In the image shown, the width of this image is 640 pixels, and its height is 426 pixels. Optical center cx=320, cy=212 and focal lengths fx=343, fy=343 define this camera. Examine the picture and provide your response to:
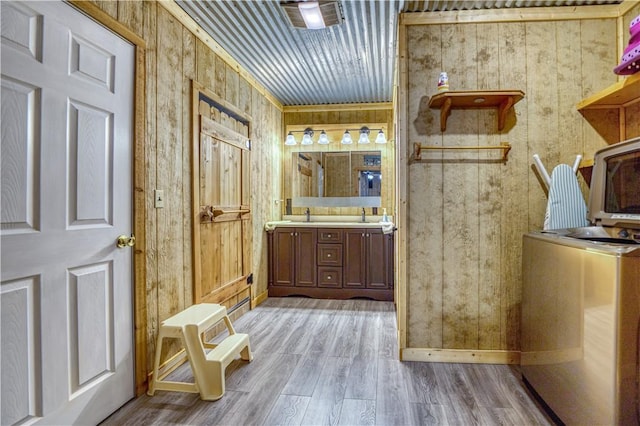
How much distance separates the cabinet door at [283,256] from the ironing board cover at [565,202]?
2666 mm

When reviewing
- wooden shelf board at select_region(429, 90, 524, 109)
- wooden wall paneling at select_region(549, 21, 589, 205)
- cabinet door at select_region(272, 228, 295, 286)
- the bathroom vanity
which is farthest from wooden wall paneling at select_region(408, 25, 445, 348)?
cabinet door at select_region(272, 228, 295, 286)

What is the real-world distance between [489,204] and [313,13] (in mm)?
1785

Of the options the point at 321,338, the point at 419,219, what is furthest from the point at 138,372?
the point at 419,219

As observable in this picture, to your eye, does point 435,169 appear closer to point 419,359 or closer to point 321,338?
point 419,359

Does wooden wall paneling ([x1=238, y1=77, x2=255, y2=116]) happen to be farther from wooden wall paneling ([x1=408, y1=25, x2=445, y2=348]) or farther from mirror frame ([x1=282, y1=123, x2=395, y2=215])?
wooden wall paneling ([x1=408, y1=25, x2=445, y2=348])

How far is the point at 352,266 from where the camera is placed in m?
4.02

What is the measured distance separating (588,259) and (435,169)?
1154 mm

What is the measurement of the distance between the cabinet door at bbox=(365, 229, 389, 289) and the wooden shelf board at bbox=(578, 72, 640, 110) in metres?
2.21

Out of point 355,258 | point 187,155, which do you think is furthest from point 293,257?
point 187,155

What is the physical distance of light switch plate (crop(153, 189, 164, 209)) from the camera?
6.98ft

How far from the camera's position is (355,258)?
158 inches

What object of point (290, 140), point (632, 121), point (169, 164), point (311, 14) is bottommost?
point (169, 164)

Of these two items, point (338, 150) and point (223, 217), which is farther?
point (338, 150)

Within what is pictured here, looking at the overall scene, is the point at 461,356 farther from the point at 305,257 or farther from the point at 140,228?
the point at 140,228
